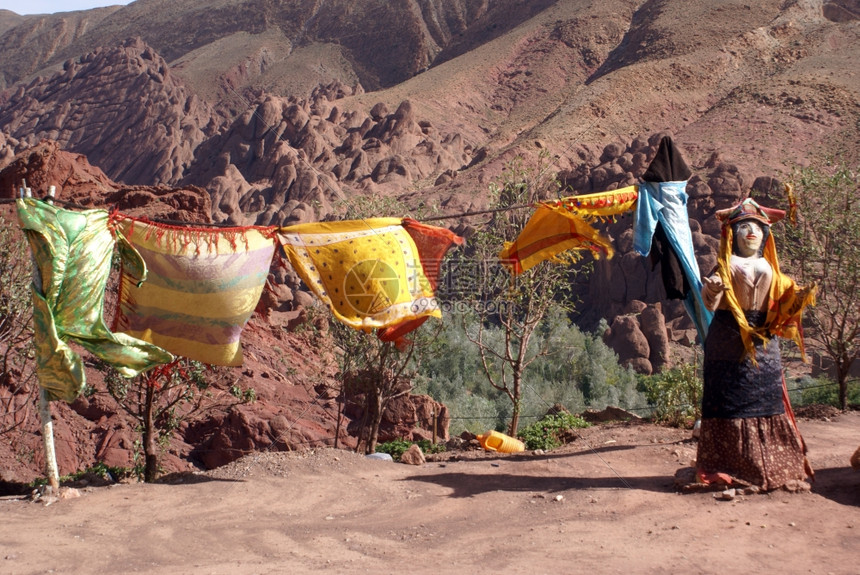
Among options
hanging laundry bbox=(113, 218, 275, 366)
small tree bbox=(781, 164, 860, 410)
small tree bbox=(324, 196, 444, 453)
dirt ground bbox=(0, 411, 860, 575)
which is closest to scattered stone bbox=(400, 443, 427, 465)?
dirt ground bbox=(0, 411, 860, 575)

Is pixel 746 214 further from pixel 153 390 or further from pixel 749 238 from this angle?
pixel 153 390

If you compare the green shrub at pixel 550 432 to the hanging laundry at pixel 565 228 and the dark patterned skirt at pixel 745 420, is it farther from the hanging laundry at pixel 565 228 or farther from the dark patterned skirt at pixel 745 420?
the dark patterned skirt at pixel 745 420

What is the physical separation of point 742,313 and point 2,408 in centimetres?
1478

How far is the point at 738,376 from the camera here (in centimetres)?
690

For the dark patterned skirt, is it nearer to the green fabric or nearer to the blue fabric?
the blue fabric

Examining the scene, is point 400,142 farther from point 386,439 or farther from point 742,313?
point 742,313

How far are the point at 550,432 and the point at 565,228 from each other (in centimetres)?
434

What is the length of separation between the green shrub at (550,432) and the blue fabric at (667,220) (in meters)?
4.00

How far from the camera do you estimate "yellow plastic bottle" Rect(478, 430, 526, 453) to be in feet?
37.1

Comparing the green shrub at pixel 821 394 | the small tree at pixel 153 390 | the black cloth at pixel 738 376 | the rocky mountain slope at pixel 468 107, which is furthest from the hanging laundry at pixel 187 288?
the green shrub at pixel 821 394

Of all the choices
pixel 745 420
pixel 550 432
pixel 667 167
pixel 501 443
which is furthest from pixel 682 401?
pixel 745 420

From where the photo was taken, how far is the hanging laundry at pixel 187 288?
A: 746 centimetres

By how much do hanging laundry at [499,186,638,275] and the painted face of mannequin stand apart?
4.20 ft

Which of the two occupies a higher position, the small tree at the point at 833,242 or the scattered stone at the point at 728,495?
the small tree at the point at 833,242
